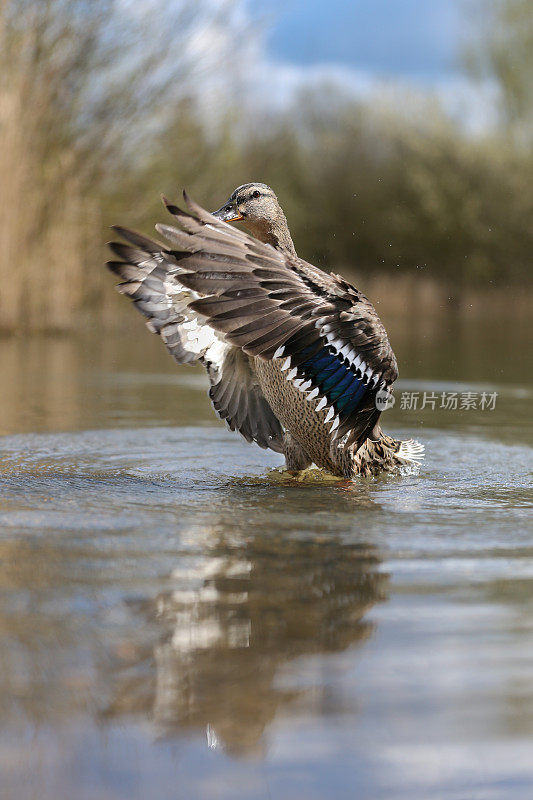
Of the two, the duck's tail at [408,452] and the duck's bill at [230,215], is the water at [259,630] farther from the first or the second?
the duck's bill at [230,215]

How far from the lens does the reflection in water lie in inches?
78.0

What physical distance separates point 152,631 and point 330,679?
0.48 m

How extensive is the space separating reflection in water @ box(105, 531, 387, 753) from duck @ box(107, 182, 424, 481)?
1032 millimetres

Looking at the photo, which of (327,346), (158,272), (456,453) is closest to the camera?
(327,346)

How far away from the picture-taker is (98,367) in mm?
11055

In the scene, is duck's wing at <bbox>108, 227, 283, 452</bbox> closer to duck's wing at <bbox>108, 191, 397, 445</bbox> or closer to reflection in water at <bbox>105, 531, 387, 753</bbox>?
duck's wing at <bbox>108, 191, 397, 445</bbox>

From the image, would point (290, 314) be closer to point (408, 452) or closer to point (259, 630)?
point (408, 452)

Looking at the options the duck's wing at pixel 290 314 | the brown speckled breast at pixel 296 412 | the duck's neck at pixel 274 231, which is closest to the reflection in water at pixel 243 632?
the duck's wing at pixel 290 314

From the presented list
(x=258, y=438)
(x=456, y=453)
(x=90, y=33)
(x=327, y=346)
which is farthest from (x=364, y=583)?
(x=90, y=33)

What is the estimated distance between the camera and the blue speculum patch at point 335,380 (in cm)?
451

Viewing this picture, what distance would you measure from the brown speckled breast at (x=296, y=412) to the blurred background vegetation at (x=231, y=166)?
9130 millimetres

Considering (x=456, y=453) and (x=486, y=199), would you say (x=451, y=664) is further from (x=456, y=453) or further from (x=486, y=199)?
(x=486, y=199)

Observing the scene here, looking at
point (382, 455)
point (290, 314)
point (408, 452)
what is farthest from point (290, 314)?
point (408, 452)

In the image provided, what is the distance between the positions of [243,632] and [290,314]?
203cm
